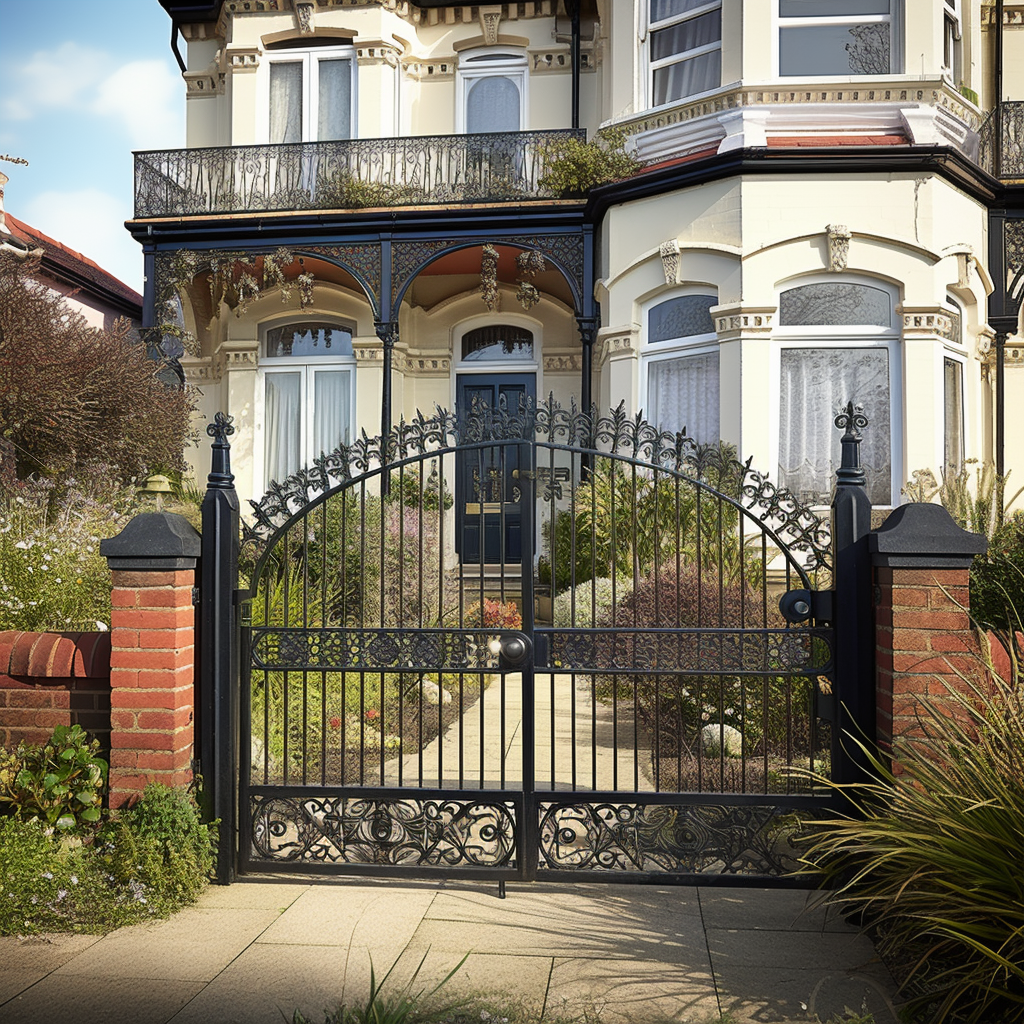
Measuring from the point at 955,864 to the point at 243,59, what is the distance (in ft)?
44.6

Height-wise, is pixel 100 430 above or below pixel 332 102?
below

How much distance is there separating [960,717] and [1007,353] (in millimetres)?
9324

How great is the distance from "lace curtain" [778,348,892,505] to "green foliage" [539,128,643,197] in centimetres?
322

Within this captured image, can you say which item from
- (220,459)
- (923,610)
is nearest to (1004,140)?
(923,610)

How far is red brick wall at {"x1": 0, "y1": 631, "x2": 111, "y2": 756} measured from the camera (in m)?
4.11

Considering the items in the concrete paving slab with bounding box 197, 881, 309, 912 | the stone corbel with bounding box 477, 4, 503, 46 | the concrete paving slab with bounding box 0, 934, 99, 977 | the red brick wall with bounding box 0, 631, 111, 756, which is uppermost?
the stone corbel with bounding box 477, 4, 503, 46

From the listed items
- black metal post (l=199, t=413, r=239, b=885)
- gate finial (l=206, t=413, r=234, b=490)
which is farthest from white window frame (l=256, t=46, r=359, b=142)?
black metal post (l=199, t=413, r=239, b=885)

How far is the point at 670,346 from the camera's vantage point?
10188 millimetres

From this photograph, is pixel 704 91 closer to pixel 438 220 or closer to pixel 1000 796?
pixel 438 220

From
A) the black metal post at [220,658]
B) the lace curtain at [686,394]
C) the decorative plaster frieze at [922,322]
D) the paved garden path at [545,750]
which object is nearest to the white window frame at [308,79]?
the lace curtain at [686,394]

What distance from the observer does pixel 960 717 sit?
347cm

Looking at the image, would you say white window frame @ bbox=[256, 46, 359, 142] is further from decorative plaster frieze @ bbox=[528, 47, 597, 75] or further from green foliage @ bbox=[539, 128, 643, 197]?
green foliage @ bbox=[539, 128, 643, 197]

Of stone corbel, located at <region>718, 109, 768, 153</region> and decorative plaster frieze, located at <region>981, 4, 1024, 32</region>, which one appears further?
decorative plaster frieze, located at <region>981, 4, 1024, 32</region>

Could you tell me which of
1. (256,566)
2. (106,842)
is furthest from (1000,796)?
(106,842)
